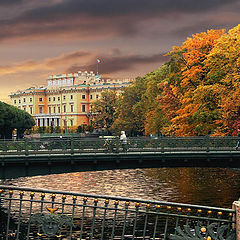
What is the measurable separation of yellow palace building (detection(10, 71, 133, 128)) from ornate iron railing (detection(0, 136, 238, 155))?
117m

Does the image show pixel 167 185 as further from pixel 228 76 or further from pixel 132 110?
pixel 132 110

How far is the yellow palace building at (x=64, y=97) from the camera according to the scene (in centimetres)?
15738

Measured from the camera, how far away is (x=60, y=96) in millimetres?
164250

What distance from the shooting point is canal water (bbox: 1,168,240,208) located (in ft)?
99.7

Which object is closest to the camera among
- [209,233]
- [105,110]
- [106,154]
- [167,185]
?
[209,233]

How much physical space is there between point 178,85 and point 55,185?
15.3 meters

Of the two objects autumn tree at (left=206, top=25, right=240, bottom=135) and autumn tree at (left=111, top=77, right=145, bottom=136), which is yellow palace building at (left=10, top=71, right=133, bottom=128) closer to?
autumn tree at (left=111, top=77, right=145, bottom=136)

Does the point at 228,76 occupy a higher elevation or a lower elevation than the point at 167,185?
higher

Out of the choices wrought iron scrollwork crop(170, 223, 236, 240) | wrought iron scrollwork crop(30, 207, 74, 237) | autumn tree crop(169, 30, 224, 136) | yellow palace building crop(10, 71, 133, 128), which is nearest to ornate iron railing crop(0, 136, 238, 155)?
autumn tree crop(169, 30, 224, 136)

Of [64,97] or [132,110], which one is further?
[64,97]

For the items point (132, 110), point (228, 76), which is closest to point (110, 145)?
point (228, 76)

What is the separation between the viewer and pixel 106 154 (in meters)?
27.7

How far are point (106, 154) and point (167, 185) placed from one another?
33.0 ft

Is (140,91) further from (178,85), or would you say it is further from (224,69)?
(224,69)
